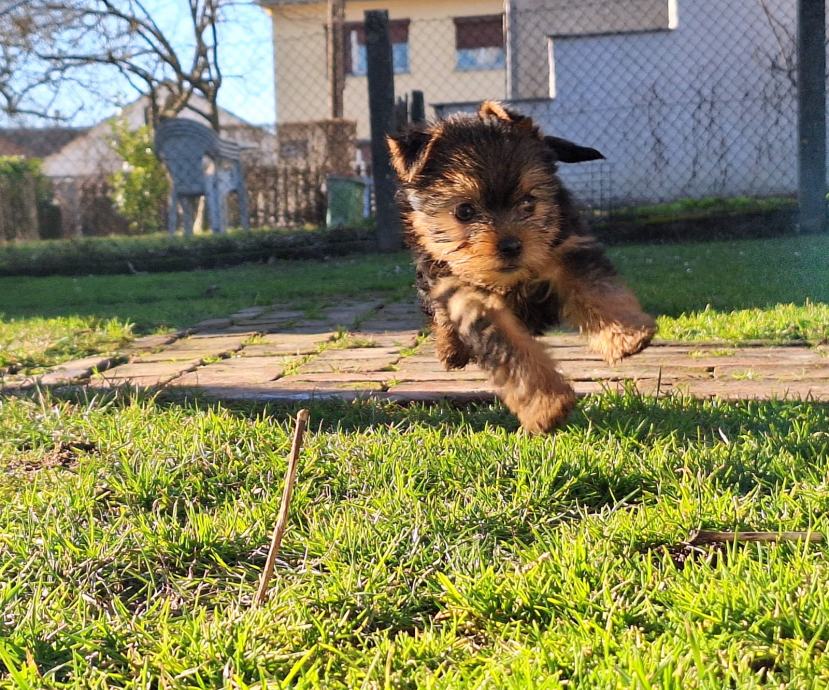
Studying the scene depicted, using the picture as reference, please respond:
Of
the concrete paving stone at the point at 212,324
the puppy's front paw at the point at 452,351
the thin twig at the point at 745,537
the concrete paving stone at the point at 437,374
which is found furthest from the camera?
the concrete paving stone at the point at 212,324

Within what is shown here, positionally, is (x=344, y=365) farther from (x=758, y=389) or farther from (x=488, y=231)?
(x=758, y=389)

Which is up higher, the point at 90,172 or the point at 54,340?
the point at 90,172

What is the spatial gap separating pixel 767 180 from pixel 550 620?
392 inches

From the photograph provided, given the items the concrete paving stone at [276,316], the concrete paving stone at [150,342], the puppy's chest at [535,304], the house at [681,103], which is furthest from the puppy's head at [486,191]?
the house at [681,103]

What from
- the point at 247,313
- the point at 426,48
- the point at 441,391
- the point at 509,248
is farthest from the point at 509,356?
the point at 426,48

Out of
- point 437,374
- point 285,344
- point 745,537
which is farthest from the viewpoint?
point 285,344

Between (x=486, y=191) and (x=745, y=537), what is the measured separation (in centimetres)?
169

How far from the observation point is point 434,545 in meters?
1.98

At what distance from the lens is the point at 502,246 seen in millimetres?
3072

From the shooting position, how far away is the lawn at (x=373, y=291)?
4492mm

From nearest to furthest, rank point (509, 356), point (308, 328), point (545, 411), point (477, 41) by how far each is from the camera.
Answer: point (545, 411) → point (509, 356) → point (308, 328) → point (477, 41)

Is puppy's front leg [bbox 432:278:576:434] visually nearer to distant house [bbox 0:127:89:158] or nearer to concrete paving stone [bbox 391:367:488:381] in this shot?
concrete paving stone [bbox 391:367:488:381]

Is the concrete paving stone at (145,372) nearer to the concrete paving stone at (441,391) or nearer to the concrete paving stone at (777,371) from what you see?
the concrete paving stone at (441,391)

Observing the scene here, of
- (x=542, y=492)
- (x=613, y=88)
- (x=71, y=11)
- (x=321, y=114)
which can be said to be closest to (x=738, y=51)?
(x=613, y=88)
